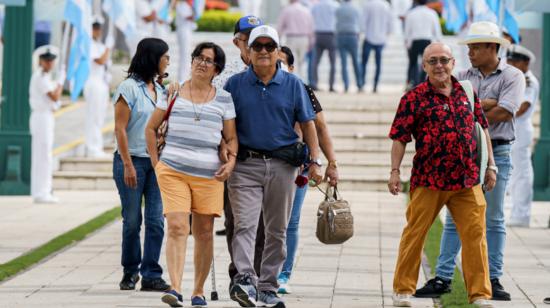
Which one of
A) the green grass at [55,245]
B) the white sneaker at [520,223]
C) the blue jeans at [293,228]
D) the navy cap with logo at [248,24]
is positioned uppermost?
the navy cap with logo at [248,24]

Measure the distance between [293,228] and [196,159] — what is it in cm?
134

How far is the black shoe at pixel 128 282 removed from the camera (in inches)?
420

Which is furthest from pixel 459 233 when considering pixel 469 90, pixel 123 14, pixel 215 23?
pixel 215 23

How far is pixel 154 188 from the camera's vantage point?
34.9 feet

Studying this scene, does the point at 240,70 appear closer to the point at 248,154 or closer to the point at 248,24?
the point at 248,24

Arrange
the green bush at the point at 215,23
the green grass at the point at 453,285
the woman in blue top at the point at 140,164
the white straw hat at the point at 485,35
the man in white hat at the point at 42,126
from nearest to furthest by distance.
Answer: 1. the green grass at the point at 453,285
2. the white straw hat at the point at 485,35
3. the woman in blue top at the point at 140,164
4. the man in white hat at the point at 42,126
5. the green bush at the point at 215,23

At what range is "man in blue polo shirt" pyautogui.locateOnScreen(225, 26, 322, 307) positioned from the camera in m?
9.44

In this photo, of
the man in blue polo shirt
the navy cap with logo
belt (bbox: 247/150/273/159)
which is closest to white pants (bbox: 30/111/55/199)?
the navy cap with logo

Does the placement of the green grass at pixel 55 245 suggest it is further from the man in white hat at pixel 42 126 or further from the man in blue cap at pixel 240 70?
the man in blue cap at pixel 240 70

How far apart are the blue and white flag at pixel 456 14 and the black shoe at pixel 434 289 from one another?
573 inches

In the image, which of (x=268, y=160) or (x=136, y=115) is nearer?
(x=268, y=160)

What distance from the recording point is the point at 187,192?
948 centimetres

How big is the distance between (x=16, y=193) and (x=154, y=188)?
9218mm

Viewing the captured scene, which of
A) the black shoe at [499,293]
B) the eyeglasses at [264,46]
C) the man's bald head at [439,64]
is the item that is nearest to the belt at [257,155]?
the eyeglasses at [264,46]
